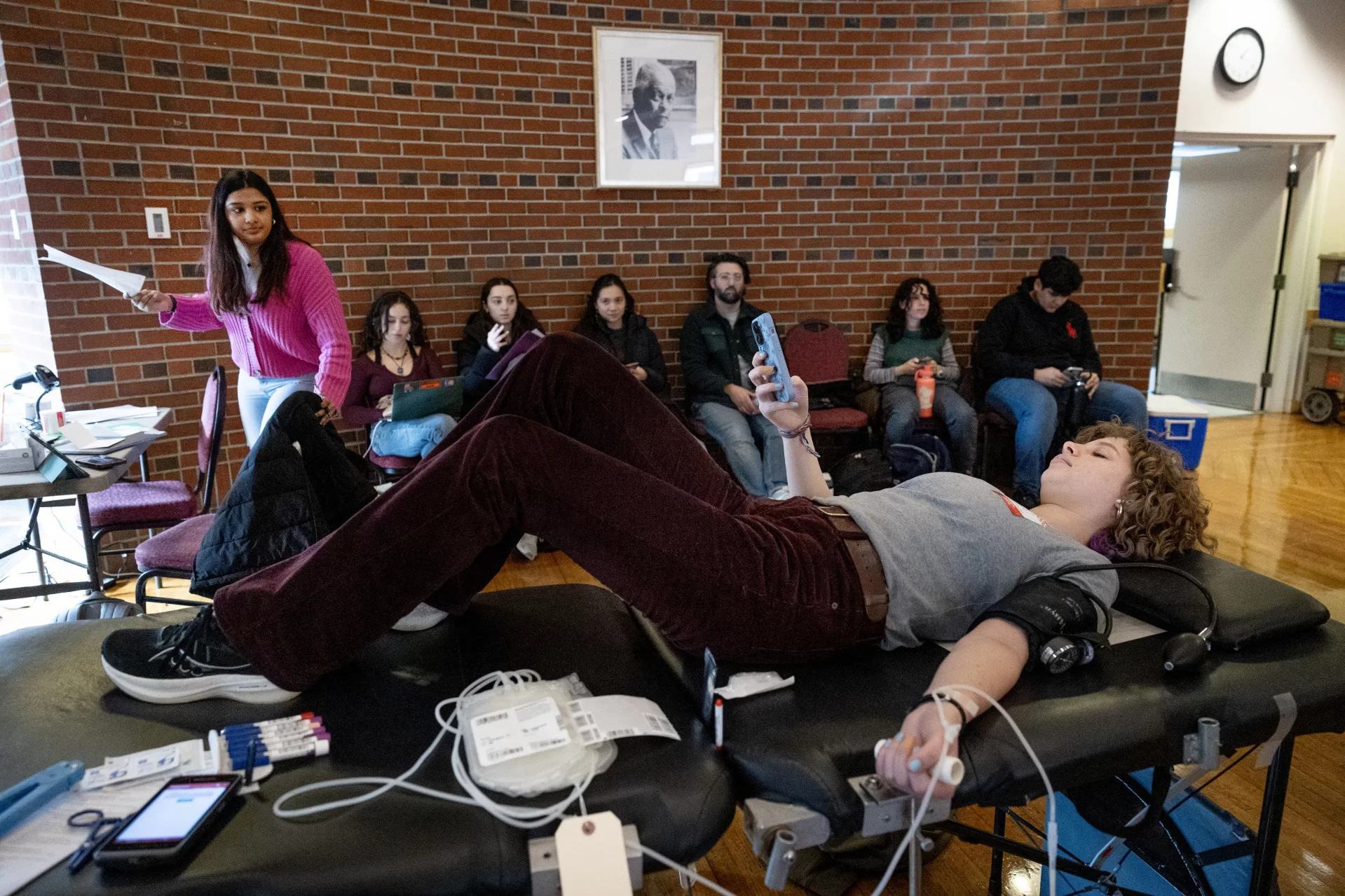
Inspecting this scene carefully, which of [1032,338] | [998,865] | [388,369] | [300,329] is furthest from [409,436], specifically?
[1032,338]

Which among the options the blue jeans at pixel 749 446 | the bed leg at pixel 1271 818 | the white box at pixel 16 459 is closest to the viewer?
the bed leg at pixel 1271 818

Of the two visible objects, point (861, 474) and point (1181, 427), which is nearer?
point (861, 474)

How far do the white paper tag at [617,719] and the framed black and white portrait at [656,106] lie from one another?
3.35m

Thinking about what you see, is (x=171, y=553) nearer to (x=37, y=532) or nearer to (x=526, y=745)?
(x=37, y=532)

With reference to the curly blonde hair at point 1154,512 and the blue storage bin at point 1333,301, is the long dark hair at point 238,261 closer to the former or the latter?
the curly blonde hair at point 1154,512

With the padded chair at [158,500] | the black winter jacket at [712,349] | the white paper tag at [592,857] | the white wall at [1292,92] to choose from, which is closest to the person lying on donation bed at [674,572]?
the white paper tag at [592,857]

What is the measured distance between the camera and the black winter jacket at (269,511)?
5.08 feet

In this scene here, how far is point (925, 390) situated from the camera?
14.0 ft

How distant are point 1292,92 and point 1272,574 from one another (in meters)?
4.12

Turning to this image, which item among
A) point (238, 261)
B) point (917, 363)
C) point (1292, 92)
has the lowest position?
point (917, 363)

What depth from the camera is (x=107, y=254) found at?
138 inches

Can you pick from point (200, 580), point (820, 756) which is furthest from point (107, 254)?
point (820, 756)

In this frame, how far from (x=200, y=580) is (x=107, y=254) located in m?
2.60

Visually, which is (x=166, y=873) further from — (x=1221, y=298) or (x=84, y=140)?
(x=1221, y=298)
